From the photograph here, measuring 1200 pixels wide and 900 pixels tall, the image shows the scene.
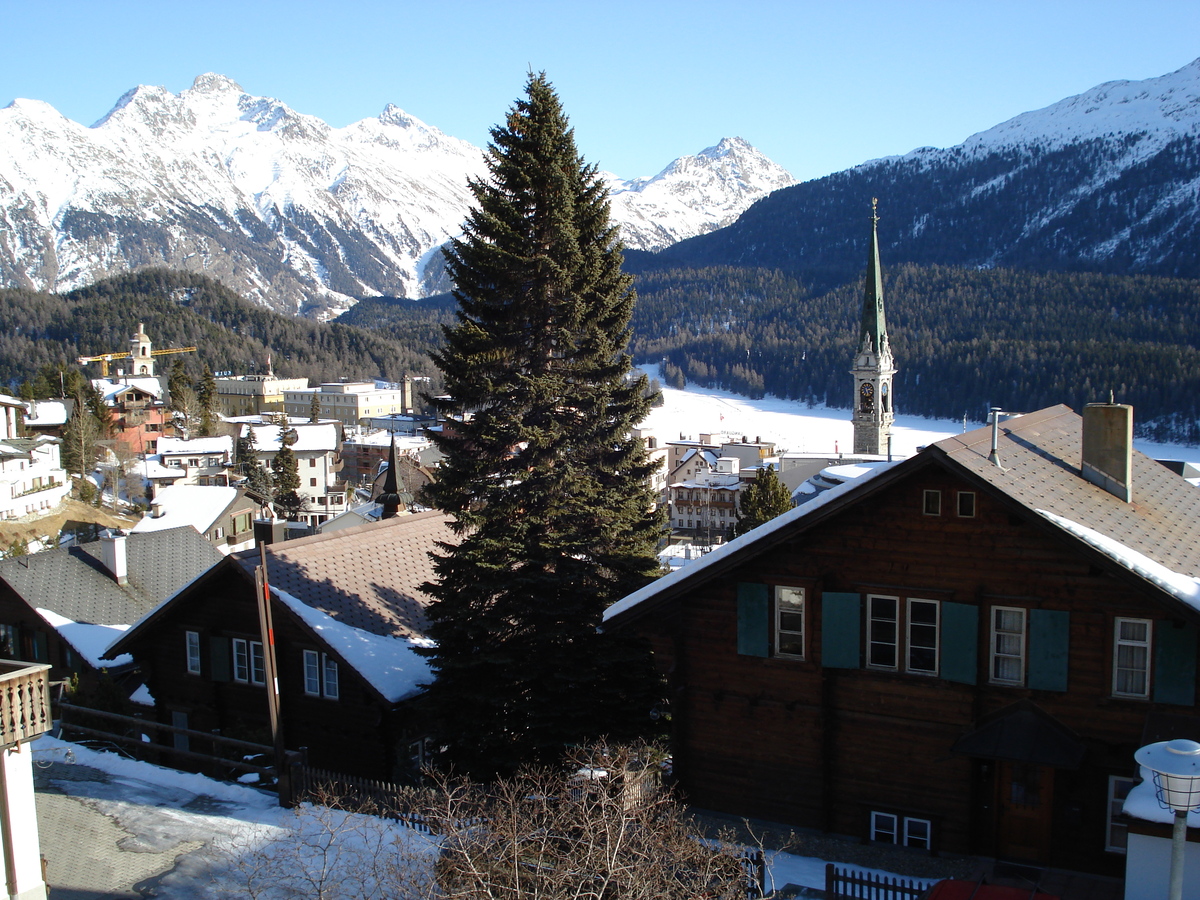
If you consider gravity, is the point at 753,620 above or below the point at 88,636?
above

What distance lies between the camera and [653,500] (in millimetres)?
23234

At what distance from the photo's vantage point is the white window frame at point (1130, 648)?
1507 cm

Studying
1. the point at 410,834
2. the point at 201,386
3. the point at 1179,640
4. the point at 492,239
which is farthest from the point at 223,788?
the point at 201,386

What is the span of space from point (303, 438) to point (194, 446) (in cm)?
1625

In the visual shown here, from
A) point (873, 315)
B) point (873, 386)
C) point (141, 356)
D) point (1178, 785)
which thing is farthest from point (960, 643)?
point (141, 356)

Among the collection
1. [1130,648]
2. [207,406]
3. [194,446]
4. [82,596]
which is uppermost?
[1130,648]

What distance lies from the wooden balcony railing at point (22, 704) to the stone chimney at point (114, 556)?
20455 millimetres

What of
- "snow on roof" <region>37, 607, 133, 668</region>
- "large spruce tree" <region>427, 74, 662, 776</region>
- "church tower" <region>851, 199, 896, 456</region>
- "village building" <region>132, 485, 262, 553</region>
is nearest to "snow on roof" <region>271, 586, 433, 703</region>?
"large spruce tree" <region>427, 74, 662, 776</region>

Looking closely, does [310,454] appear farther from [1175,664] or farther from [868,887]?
[1175,664]

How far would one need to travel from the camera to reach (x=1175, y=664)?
14.8m

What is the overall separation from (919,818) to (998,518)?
17.6 feet

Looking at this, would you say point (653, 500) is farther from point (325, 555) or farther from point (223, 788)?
point (223, 788)

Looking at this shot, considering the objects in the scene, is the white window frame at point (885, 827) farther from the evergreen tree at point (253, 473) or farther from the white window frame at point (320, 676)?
the evergreen tree at point (253, 473)

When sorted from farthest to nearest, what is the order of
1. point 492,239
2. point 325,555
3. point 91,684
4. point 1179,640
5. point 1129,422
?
point 91,684, point 325,555, point 492,239, point 1129,422, point 1179,640
